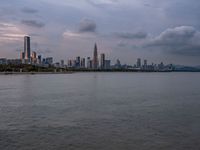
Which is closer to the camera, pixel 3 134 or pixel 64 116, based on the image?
pixel 3 134

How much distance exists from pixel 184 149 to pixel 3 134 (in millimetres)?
10732

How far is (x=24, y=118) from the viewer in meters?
22.0

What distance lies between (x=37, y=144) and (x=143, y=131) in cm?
702

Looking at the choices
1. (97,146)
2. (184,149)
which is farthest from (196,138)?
(97,146)

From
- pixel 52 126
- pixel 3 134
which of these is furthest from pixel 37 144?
pixel 52 126

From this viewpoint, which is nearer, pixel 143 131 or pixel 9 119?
pixel 143 131

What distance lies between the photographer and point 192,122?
20984 millimetres

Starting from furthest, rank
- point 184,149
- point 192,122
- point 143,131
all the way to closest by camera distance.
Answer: point 192,122 → point 143,131 → point 184,149

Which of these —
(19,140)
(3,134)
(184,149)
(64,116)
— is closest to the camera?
(184,149)

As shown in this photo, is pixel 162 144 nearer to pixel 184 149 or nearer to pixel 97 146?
pixel 184 149

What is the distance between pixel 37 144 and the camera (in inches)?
580

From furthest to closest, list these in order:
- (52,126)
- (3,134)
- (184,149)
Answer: (52,126), (3,134), (184,149)

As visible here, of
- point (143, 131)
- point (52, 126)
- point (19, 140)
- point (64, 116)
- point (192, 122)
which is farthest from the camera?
point (64, 116)

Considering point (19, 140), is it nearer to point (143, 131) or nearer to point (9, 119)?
point (9, 119)
